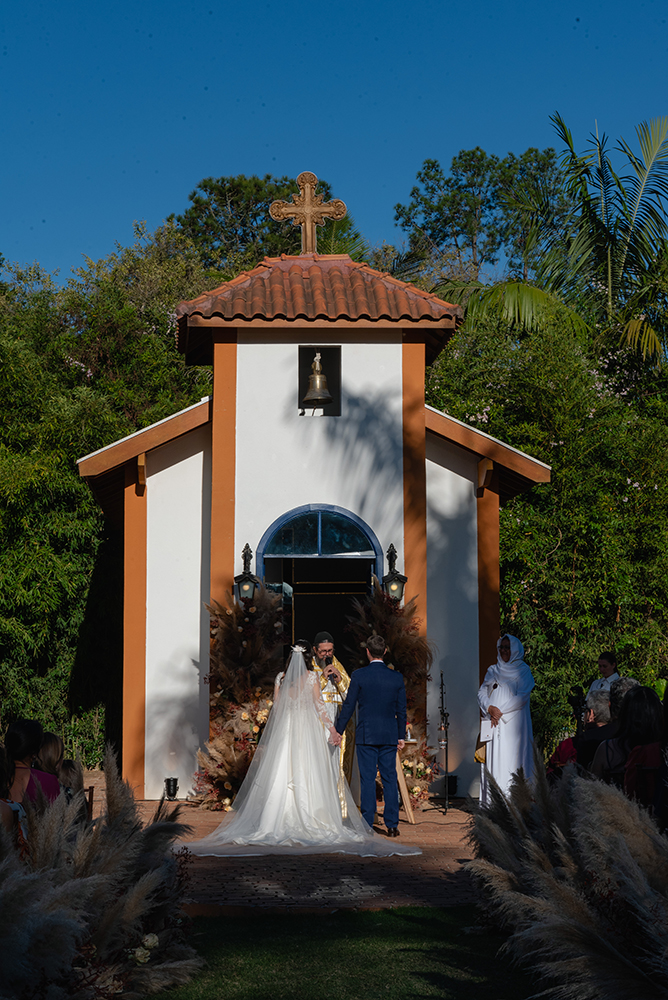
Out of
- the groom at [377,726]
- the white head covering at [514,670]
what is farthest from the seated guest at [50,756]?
the white head covering at [514,670]

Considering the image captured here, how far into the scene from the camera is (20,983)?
363cm

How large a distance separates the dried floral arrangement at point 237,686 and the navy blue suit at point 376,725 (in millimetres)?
1464

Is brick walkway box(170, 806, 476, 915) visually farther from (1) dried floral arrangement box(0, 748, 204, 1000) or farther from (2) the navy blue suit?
(1) dried floral arrangement box(0, 748, 204, 1000)

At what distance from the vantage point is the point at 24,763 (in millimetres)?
4863

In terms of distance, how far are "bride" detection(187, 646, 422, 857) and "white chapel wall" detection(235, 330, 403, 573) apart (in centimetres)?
226

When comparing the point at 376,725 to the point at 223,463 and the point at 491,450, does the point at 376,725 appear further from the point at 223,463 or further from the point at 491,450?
the point at 491,450

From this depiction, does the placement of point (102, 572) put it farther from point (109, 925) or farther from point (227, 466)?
point (109, 925)

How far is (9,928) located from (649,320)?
17418mm

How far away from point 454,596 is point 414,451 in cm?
172

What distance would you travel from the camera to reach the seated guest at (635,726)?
16.3 ft

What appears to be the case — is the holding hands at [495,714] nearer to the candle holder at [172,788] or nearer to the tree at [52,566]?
the candle holder at [172,788]

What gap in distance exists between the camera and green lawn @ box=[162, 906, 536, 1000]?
471cm

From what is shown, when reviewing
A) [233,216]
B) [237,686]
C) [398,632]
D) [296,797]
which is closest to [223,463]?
[237,686]

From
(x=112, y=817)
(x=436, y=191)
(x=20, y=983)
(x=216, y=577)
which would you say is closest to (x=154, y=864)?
(x=112, y=817)
